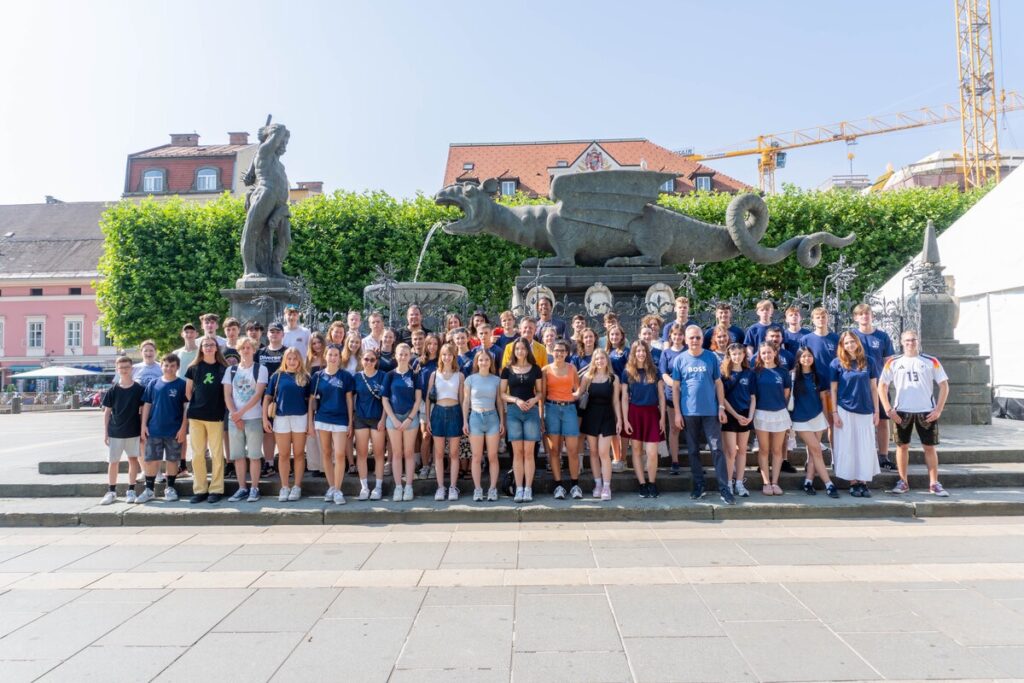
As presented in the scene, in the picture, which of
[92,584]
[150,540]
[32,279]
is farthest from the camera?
[32,279]

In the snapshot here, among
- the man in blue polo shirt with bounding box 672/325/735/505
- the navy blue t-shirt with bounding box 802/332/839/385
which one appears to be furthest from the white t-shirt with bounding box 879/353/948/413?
the man in blue polo shirt with bounding box 672/325/735/505

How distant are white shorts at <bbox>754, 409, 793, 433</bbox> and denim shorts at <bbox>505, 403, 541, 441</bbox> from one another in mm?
2307

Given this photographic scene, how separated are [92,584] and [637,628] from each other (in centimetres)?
377

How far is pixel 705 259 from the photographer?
1114cm

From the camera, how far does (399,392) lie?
6.54m

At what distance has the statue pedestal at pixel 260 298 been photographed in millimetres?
10438

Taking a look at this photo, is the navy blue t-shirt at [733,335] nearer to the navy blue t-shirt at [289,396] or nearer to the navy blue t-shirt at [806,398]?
the navy blue t-shirt at [806,398]

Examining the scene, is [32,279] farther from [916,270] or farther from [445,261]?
[916,270]

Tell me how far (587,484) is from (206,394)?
4.12 meters

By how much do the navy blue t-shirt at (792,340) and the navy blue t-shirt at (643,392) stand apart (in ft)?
5.77

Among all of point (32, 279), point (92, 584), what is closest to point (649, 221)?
point (92, 584)

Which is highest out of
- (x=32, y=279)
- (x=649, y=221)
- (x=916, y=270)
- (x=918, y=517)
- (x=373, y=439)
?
(x=32, y=279)

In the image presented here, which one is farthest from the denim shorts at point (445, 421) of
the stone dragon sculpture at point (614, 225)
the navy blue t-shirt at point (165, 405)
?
the stone dragon sculpture at point (614, 225)

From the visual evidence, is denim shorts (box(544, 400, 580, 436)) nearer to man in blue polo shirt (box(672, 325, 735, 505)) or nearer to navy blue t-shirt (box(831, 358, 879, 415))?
man in blue polo shirt (box(672, 325, 735, 505))
